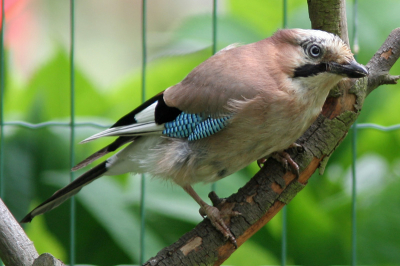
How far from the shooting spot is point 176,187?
3.06 m

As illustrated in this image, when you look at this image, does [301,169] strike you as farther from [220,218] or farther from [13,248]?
[13,248]

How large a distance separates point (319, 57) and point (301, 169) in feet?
1.46

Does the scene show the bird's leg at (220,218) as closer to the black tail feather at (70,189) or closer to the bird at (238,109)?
the bird at (238,109)

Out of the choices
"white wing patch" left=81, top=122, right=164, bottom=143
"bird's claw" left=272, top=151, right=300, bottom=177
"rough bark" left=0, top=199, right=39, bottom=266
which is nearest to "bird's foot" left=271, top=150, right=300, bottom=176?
"bird's claw" left=272, top=151, right=300, bottom=177

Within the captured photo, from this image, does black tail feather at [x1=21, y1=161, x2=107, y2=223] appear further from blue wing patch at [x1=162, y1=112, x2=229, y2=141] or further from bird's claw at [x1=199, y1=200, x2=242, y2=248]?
bird's claw at [x1=199, y1=200, x2=242, y2=248]

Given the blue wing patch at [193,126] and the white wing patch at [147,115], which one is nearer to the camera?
the blue wing patch at [193,126]

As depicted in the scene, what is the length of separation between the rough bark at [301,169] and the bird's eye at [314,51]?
158mm

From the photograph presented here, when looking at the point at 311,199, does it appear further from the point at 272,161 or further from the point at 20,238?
the point at 20,238

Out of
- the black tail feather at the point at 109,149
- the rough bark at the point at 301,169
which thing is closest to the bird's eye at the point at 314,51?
the rough bark at the point at 301,169

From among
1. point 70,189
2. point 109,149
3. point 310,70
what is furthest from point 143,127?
point 310,70

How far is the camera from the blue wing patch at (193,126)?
2.01 meters

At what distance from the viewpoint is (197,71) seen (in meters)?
2.12

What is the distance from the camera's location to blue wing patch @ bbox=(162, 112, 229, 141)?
79.0 inches

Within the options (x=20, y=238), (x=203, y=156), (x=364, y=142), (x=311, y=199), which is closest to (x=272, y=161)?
(x=203, y=156)
